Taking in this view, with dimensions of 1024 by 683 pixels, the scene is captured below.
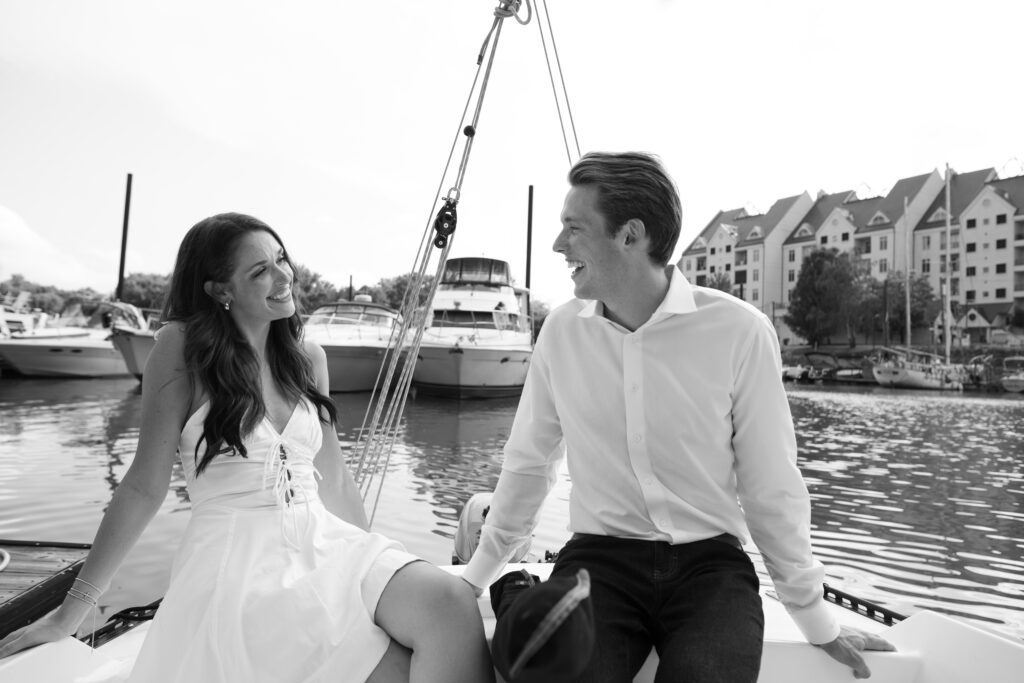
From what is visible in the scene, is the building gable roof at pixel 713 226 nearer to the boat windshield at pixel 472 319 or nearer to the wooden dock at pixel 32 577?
the boat windshield at pixel 472 319

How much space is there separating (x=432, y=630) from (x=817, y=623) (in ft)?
3.08

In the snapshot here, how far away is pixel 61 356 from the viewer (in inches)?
933

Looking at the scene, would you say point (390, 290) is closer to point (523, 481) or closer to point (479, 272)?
point (479, 272)

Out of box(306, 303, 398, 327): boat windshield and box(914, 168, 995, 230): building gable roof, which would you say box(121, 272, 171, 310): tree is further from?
box(914, 168, 995, 230): building gable roof

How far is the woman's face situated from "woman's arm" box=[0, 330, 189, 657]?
0.74 ft

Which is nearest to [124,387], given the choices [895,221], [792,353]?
[792,353]

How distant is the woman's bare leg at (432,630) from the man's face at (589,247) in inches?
31.3

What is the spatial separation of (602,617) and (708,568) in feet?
0.91

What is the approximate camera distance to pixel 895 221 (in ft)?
181

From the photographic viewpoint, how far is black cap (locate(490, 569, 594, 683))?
1.03 metres

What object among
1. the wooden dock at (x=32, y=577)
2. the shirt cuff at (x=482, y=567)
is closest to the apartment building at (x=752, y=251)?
the wooden dock at (x=32, y=577)

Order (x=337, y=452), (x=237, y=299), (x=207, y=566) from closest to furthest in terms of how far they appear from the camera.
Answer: (x=207, y=566) < (x=237, y=299) < (x=337, y=452)

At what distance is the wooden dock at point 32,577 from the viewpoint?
106 inches

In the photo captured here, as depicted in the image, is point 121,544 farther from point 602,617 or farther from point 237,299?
point 602,617
